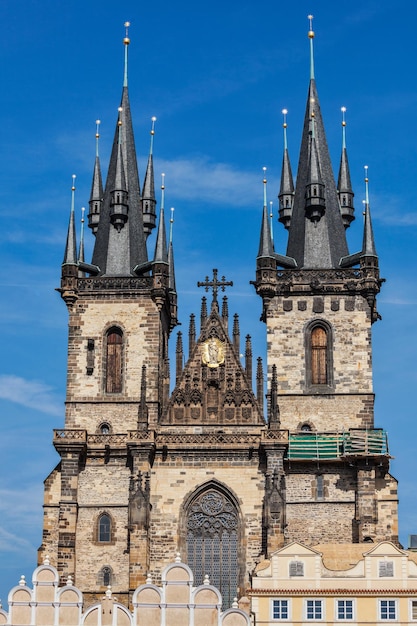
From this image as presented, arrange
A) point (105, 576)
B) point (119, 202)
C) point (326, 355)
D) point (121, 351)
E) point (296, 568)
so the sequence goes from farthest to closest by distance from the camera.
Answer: point (119, 202), point (121, 351), point (326, 355), point (105, 576), point (296, 568)

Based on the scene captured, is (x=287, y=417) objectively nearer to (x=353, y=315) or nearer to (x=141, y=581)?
(x=353, y=315)

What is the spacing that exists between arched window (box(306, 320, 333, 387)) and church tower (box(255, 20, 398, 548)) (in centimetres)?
4

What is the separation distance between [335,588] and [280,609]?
77.5 inches

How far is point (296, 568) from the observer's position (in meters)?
53.9

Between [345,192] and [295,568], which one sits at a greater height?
[345,192]

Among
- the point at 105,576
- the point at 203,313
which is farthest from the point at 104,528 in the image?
the point at 203,313

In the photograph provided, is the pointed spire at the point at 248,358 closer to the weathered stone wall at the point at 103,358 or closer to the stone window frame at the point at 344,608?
the weathered stone wall at the point at 103,358

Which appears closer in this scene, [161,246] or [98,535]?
[98,535]

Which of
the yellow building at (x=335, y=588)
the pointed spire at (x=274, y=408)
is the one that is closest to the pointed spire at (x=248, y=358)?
the pointed spire at (x=274, y=408)

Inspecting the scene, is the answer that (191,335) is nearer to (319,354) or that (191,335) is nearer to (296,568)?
(319,354)

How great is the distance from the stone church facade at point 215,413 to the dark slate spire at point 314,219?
8 cm

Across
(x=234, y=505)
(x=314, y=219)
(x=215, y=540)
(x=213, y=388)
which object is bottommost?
(x=215, y=540)

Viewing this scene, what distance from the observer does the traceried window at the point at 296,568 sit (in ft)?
177

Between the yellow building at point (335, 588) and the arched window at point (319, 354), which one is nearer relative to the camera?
the yellow building at point (335, 588)
